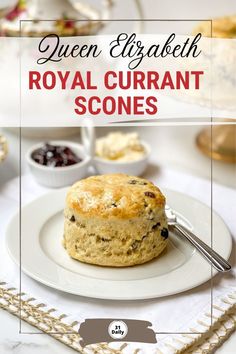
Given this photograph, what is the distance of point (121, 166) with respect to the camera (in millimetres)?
1216

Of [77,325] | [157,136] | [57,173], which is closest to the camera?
[77,325]

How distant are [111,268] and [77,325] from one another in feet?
0.37

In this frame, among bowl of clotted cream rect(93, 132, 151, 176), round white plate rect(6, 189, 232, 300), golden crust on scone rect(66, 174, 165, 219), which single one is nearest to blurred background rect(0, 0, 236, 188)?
bowl of clotted cream rect(93, 132, 151, 176)

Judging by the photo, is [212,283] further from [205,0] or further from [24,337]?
[205,0]

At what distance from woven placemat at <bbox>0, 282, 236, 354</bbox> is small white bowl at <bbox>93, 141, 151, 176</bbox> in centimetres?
41

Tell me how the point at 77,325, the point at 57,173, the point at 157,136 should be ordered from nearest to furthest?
the point at 77,325
the point at 57,173
the point at 157,136

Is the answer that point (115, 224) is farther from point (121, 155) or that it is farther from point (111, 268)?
point (121, 155)

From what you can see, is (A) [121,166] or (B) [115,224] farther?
(A) [121,166]

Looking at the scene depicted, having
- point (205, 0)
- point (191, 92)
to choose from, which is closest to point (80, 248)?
point (191, 92)

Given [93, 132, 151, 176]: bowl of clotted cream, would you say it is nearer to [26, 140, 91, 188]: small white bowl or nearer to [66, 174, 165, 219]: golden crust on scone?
[26, 140, 91, 188]: small white bowl

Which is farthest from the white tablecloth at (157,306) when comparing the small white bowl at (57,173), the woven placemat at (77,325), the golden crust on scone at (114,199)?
the small white bowl at (57,173)

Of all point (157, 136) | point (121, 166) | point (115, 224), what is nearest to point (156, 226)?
point (115, 224)

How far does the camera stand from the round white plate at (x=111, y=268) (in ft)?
2.73

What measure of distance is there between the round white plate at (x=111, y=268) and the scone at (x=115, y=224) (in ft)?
0.06
